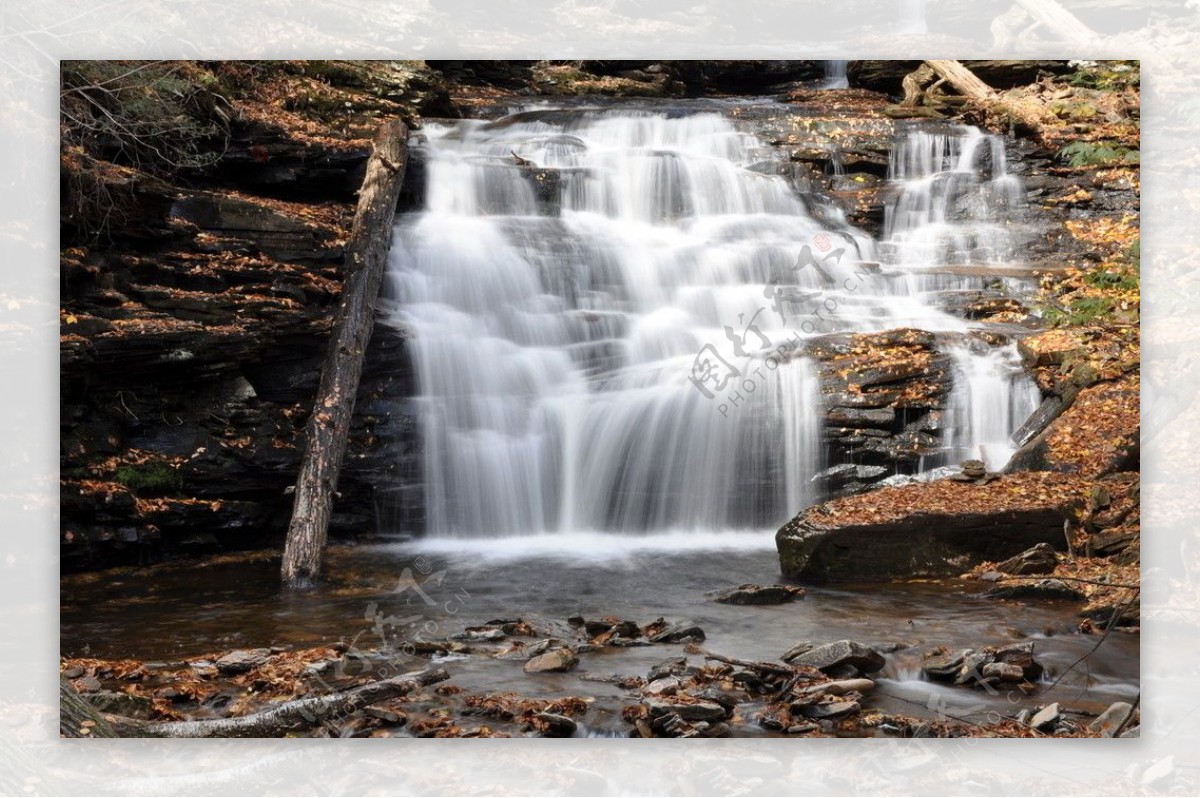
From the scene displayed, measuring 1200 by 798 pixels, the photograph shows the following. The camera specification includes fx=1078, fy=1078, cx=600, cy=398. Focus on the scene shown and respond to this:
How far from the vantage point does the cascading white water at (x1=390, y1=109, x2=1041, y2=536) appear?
546 cm

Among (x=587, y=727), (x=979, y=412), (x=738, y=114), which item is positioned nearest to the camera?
(x=587, y=727)

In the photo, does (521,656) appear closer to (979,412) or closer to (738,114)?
(979,412)

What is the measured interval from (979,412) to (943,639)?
160 cm

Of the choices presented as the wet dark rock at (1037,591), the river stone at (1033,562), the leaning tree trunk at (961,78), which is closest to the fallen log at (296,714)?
the wet dark rock at (1037,591)

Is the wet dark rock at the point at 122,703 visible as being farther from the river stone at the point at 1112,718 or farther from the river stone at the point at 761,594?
the river stone at the point at 1112,718

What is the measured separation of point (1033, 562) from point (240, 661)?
3571 mm

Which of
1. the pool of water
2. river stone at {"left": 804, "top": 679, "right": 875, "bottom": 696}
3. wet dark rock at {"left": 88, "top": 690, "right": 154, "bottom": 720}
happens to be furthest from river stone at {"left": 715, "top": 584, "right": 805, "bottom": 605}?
wet dark rock at {"left": 88, "top": 690, "right": 154, "bottom": 720}

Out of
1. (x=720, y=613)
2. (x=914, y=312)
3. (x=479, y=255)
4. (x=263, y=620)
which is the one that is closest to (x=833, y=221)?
(x=914, y=312)

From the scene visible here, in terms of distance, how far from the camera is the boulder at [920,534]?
16.6 feet

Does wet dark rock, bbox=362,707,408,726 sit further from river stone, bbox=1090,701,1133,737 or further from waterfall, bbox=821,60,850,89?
waterfall, bbox=821,60,850,89

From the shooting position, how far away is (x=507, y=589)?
4.98 meters

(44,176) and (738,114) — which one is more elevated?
(738,114)

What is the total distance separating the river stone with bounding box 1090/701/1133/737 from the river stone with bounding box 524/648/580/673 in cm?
213

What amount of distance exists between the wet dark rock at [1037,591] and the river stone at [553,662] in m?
1.94
